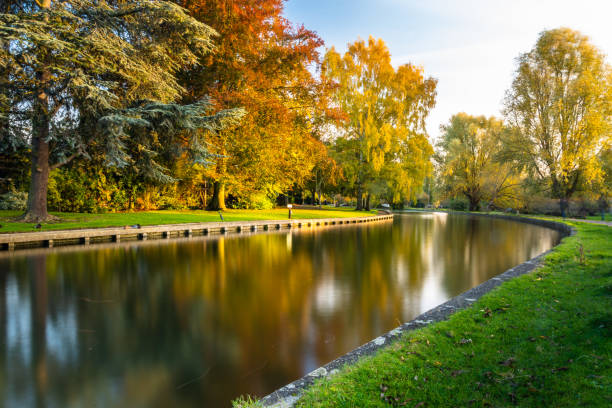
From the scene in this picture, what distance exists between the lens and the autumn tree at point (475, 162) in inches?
1726

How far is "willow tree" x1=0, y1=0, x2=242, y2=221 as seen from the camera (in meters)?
12.6

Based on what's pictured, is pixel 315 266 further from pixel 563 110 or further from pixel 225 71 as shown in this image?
pixel 563 110

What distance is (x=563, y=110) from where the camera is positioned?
2600 cm

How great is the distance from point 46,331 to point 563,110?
32471 mm

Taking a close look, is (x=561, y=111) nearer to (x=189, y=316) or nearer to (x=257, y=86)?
(x=257, y=86)

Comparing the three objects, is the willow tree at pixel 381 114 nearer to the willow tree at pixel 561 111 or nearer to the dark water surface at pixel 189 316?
the willow tree at pixel 561 111

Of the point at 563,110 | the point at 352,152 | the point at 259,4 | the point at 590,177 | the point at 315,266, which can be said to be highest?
the point at 259,4

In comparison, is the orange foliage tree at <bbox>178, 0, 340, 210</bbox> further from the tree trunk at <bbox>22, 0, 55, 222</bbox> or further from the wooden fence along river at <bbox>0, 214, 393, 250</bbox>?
the tree trunk at <bbox>22, 0, 55, 222</bbox>

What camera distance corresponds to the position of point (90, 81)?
43.8 ft

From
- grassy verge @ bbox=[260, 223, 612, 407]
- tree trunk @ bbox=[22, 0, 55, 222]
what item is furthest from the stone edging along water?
tree trunk @ bbox=[22, 0, 55, 222]

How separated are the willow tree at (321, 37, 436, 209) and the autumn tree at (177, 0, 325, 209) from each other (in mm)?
8643

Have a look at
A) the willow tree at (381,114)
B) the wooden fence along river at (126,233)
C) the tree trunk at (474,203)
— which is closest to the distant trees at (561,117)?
the willow tree at (381,114)

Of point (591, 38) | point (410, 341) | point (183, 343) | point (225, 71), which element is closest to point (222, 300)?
point (183, 343)

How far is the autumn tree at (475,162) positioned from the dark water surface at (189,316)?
122 ft
